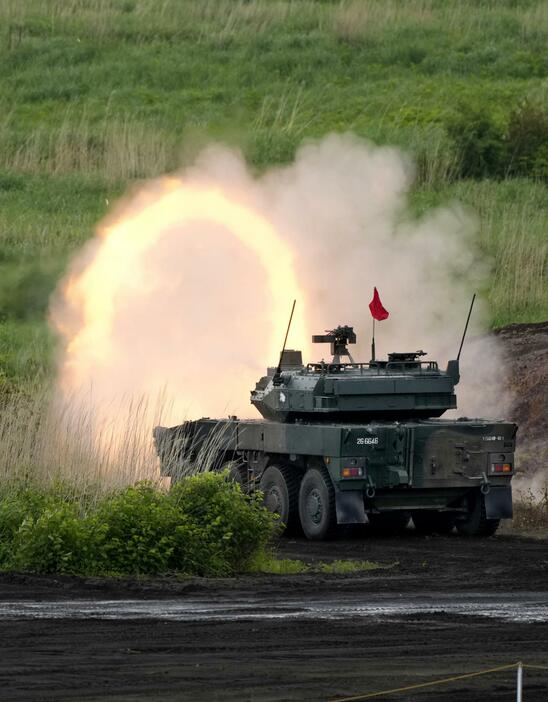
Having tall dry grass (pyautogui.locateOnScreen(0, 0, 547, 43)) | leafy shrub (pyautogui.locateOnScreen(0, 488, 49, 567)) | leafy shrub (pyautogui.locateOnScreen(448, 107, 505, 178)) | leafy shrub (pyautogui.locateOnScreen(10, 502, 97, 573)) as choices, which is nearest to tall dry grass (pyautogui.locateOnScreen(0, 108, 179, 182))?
leafy shrub (pyautogui.locateOnScreen(448, 107, 505, 178))

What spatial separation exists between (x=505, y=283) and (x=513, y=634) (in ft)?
A: 72.8

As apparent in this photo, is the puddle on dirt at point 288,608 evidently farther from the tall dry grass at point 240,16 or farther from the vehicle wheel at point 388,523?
the tall dry grass at point 240,16

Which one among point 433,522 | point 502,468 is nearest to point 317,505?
point 433,522

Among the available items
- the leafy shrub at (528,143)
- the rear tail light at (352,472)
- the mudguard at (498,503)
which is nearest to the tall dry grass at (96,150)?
the leafy shrub at (528,143)

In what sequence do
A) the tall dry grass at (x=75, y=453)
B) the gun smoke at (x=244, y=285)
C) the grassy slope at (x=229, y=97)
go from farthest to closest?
the grassy slope at (x=229, y=97), the gun smoke at (x=244, y=285), the tall dry grass at (x=75, y=453)

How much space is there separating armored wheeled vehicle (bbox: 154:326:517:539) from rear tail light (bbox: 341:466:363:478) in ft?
0.04

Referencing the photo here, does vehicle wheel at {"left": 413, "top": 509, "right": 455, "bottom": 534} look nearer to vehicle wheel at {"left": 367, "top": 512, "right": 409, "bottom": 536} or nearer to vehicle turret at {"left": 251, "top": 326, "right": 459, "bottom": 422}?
vehicle wheel at {"left": 367, "top": 512, "right": 409, "bottom": 536}

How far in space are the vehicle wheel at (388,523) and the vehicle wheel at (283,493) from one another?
1064 mm

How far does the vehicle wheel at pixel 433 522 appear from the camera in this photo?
23500 millimetres

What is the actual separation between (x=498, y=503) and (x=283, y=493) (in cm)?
271

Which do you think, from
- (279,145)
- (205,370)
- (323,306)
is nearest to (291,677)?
(205,370)

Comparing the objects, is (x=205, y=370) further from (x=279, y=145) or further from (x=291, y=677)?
(x=291, y=677)

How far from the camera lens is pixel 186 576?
58.5ft

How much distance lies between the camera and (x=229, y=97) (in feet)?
157
